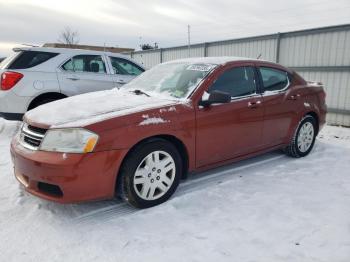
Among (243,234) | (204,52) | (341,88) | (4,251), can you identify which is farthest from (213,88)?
(204,52)

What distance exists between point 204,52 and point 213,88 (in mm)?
8932

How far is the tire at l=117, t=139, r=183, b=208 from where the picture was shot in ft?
10.3

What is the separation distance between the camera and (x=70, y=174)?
2854 millimetres

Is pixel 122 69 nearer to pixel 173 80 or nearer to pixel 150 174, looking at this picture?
pixel 173 80

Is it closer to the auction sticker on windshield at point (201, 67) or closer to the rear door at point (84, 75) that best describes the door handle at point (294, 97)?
the auction sticker on windshield at point (201, 67)

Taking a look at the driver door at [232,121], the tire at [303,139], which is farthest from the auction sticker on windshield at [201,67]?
the tire at [303,139]

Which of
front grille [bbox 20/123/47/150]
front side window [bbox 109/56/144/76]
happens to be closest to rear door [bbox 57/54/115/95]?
front side window [bbox 109/56/144/76]

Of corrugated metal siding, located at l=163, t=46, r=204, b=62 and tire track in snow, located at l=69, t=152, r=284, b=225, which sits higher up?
corrugated metal siding, located at l=163, t=46, r=204, b=62

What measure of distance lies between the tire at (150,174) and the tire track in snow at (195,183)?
0.19 metres

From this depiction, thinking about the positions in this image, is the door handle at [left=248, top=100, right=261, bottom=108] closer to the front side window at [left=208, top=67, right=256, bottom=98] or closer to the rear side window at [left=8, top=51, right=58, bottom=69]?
the front side window at [left=208, top=67, right=256, bottom=98]

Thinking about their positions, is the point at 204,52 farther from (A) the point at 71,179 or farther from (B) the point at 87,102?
(A) the point at 71,179

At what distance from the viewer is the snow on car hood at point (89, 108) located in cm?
310

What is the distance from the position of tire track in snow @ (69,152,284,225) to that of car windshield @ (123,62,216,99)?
111 centimetres

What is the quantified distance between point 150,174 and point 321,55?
7309 mm
